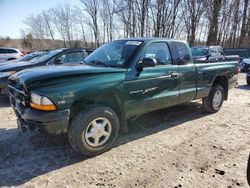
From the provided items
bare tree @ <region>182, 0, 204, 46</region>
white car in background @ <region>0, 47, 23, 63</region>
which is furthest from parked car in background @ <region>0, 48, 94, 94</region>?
bare tree @ <region>182, 0, 204, 46</region>

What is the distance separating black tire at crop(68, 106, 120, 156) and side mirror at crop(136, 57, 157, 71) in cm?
90

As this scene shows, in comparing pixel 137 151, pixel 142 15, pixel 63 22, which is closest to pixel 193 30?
pixel 142 15

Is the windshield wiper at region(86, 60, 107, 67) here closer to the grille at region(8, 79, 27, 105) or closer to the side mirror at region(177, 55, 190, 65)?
the grille at region(8, 79, 27, 105)

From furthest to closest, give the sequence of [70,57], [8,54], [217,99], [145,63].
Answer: [8,54] < [70,57] < [217,99] < [145,63]

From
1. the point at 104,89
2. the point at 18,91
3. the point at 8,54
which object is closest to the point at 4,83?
the point at 18,91

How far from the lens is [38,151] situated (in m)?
3.74

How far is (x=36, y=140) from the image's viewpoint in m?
4.13

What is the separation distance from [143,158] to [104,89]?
1.22 m

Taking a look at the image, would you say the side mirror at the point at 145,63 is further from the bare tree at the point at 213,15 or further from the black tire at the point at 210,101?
the bare tree at the point at 213,15

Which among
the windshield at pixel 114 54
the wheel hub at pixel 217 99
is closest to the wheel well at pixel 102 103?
the windshield at pixel 114 54

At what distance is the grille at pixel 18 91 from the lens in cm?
325

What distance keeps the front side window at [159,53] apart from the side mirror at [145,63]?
14.0 inches

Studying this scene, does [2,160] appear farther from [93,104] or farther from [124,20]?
[124,20]

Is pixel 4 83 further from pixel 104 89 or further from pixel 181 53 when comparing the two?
pixel 181 53
